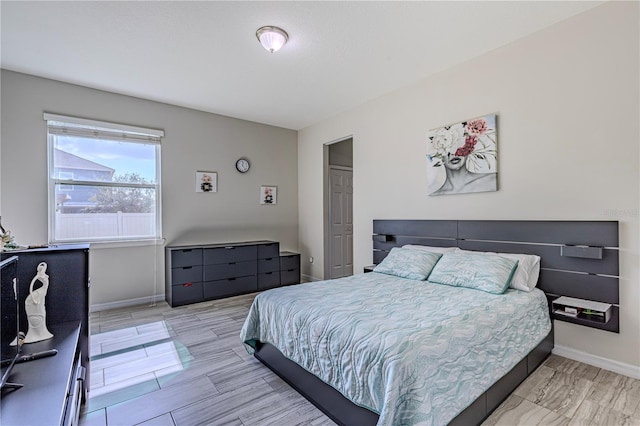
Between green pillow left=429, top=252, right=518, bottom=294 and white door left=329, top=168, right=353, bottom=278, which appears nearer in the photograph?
green pillow left=429, top=252, right=518, bottom=294

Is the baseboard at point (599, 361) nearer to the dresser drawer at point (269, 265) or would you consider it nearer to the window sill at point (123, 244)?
the dresser drawer at point (269, 265)

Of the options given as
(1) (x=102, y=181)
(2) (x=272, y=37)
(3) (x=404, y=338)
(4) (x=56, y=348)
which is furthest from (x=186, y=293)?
(3) (x=404, y=338)

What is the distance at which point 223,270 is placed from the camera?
14.4 feet

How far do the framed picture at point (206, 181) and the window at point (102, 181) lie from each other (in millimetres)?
543

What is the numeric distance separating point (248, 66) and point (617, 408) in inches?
160

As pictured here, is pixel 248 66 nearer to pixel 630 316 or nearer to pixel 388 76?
pixel 388 76

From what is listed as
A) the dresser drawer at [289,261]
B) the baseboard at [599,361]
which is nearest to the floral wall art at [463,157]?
the baseboard at [599,361]

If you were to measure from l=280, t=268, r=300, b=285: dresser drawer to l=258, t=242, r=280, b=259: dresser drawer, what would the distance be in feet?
1.14

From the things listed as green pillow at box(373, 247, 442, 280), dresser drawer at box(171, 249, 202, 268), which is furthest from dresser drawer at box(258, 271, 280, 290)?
green pillow at box(373, 247, 442, 280)

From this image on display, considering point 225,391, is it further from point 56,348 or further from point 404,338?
point 404,338

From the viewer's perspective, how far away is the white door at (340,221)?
542 cm

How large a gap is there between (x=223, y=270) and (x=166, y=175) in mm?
1578

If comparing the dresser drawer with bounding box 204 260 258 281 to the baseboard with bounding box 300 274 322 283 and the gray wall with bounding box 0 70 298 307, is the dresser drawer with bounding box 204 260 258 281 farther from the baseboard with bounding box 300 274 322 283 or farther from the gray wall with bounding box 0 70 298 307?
the baseboard with bounding box 300 274 322 283

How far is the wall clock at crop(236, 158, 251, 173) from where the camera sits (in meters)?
5.00
